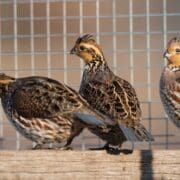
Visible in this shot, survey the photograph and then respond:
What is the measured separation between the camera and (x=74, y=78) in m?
8.31

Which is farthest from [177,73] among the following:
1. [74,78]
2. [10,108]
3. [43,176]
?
→ [43,176]

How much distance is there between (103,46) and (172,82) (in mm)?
1119

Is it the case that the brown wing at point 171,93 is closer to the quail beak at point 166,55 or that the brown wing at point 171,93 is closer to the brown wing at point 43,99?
the quail beak at point 166,55

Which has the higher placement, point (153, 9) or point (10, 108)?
point (153, 9)

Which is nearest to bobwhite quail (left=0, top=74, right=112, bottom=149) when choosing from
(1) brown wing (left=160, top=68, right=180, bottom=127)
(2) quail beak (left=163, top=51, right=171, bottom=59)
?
(1) brown wing (left=160, top=68, right=180, bottom=127)

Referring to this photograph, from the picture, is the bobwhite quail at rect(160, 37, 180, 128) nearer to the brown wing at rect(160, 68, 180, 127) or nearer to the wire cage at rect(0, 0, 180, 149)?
the brown wing at rect(160, 68, 180, 127)

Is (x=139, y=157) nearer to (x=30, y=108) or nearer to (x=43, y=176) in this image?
(x=43, y=176)

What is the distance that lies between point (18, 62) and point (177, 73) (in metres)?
1.43

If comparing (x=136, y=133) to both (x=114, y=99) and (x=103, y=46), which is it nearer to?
(x=114, y=99)

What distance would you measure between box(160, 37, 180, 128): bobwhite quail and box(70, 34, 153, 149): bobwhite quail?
534mm

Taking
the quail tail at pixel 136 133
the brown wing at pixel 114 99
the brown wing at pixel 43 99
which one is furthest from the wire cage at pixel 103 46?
the quail tail at pixel 136 133

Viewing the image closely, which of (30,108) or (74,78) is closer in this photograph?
(30,108)

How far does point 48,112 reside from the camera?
6625 millimetres

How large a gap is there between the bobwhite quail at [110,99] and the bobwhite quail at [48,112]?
182mm
